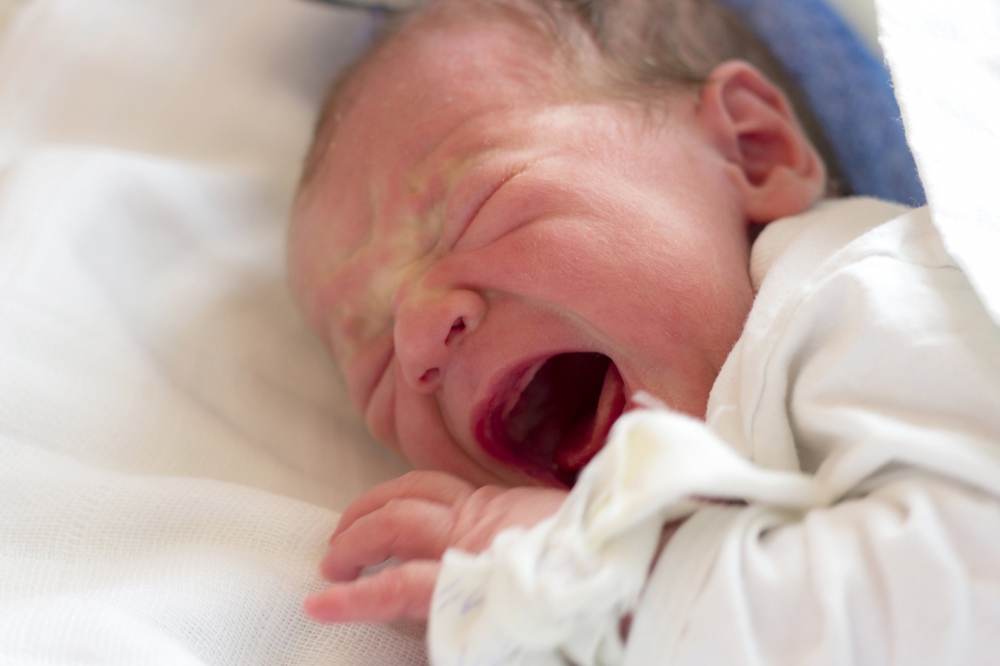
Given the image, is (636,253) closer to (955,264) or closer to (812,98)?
(955,264)

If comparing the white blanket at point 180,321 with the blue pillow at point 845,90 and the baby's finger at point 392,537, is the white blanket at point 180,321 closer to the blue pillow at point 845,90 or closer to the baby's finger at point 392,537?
the baby's finger at point 392,537

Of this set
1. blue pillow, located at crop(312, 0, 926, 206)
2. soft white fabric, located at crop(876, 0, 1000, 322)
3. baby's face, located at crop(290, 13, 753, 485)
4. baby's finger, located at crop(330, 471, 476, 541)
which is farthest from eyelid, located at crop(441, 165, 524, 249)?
blue pillow, located at crop(312, 0, 926, 206)

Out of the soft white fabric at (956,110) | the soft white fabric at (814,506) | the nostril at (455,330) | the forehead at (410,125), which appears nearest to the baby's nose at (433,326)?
the nostril at (455,330)

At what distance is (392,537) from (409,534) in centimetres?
2

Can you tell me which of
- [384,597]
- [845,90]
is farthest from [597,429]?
[845,90]

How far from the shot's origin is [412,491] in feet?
2.55

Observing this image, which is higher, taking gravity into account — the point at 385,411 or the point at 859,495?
the point at 859,495

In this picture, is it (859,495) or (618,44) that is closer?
(859,495)

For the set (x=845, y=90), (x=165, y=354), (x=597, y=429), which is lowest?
(x=165, y=354)

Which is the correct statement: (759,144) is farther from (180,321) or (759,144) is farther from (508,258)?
(180,321)

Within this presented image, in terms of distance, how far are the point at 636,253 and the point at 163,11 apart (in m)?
1.02

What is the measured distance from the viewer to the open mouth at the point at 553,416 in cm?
90

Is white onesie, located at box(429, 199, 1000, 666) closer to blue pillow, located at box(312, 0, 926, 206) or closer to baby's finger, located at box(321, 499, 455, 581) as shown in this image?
baby's finger, located at box(321, 499, 455, 581)

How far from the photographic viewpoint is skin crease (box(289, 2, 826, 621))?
791mm
